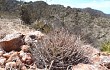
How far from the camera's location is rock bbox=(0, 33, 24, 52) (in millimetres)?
5898

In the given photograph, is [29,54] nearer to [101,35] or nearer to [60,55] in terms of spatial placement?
[60,55]

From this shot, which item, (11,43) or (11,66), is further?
(11,43)

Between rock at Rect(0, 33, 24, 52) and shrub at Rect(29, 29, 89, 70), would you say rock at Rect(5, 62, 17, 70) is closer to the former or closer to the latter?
shrub at Rect(29, 29, 89, 70)

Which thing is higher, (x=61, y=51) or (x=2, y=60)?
(x=61, y=51)

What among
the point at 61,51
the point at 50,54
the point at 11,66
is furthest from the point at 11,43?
the point at 61,51

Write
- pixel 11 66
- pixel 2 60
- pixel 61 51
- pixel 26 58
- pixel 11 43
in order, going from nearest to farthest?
1. pixel 11 66
2. pixel 61 51
3. pixel 2 60
4. pixel 26 58
5. pixel 11 43

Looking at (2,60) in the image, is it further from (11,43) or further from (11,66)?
(11,43)

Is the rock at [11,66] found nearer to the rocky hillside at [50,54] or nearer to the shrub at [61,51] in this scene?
the rocky hillside at [50,54]

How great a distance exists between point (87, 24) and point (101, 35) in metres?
3.03

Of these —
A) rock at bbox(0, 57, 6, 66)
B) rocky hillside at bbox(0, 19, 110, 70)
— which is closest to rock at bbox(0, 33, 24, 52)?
rocky hillside at bbox(0, 19, 110, 70)

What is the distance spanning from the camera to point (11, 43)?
233 inches

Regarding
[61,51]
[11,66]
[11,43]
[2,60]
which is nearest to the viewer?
[11,66]

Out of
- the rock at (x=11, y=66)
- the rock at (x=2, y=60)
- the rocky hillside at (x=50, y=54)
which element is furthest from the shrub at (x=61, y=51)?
the rock at (x=2, y=60)

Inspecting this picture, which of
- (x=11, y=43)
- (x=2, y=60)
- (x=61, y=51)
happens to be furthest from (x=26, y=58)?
(x=61, y=51)
